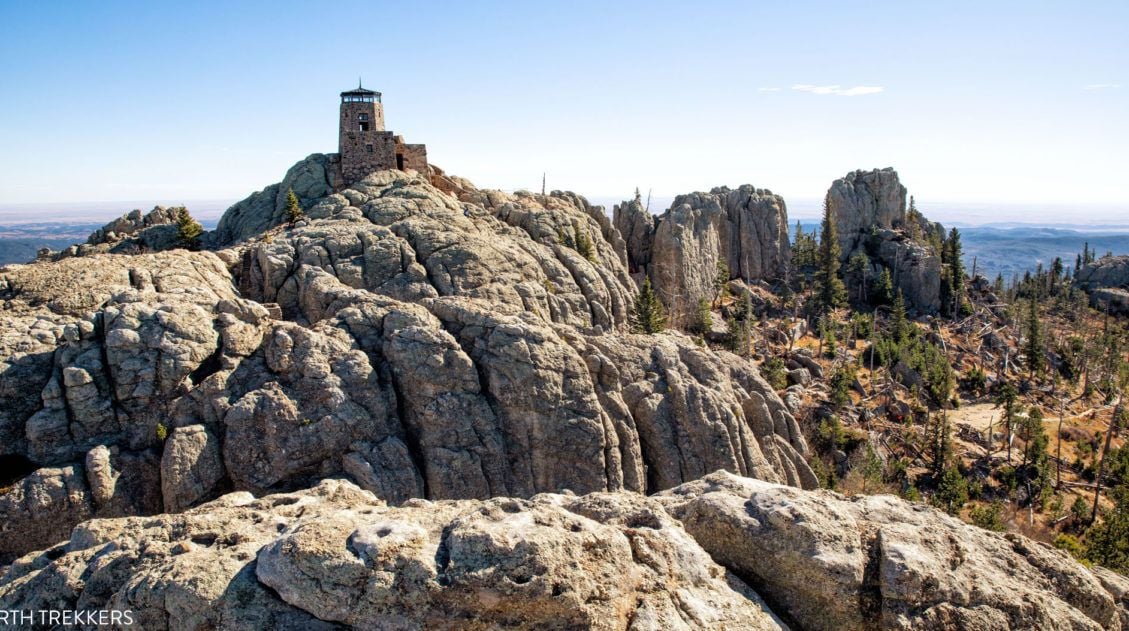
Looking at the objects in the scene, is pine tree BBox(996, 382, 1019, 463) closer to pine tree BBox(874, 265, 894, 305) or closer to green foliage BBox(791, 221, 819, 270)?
pine tree BBox(874, 265, 894, 305)

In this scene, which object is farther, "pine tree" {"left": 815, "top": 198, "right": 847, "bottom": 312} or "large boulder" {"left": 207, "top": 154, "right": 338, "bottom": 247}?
"pine tree" {"left": 815, "top": 198, "right": 847, "bottom": 312}

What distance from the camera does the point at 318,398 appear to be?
1208 inches

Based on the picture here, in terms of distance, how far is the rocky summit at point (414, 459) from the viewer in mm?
13984

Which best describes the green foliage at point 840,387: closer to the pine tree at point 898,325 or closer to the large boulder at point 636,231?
the pine tree at point 898,325

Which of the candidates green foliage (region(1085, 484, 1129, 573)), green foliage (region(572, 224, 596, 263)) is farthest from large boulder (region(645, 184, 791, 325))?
green foliage (region(1085, 484, 1129, 573))

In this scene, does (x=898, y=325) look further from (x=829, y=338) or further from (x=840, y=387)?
(x=840, y=387)

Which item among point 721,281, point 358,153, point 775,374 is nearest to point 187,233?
point 358,153

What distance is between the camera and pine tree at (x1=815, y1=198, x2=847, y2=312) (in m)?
106

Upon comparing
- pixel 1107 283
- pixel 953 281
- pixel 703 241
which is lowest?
pixel 1107 283

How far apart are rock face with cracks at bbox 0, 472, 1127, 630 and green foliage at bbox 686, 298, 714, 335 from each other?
71889 millimetres

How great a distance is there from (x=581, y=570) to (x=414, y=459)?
1913cm

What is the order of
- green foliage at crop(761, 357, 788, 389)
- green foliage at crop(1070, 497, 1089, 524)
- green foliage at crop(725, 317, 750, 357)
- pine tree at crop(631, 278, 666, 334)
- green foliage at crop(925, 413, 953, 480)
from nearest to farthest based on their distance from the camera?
green foliage at crop(1070, 497, 1089, 524), green foliage at crop(925, 413, 953, 480), pine tree at crop(631, 278, 666, 334), green foliage at crop(761, 357, 788, 389), green foliage at crop(725, 317, 750, 357)

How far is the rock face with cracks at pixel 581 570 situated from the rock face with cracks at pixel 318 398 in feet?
33.2

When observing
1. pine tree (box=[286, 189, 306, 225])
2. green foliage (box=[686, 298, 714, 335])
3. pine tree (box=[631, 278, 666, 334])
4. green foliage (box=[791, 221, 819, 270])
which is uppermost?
pine tree (box=[286, 189, 306, 225])
